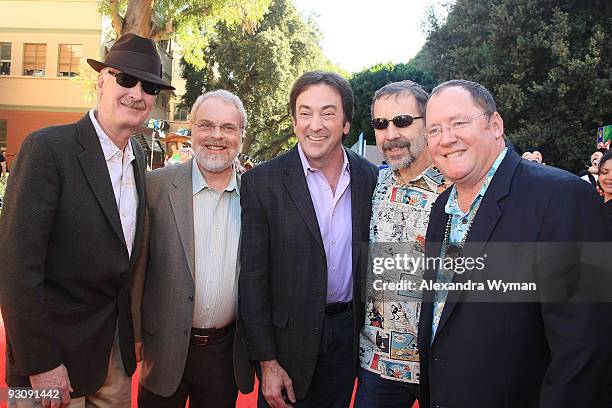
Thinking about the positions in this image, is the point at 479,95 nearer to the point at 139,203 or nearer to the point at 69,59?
the point at 139,203

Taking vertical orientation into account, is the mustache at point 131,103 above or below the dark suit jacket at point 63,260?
above

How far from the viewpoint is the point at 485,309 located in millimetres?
1967

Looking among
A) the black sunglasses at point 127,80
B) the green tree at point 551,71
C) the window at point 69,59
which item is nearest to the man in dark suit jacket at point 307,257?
the black sunglasses at point 127,80

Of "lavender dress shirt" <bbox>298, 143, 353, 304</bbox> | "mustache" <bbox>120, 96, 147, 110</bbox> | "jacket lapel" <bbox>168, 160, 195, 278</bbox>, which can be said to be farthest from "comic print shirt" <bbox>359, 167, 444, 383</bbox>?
"mustache" <bbox>120, 96, 147, 110</bbox>

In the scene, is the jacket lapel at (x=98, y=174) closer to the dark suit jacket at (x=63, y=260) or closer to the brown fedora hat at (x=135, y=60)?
the dark suit jacket at (x=63, y=260)

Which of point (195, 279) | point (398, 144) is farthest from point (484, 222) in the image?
point (195, 279)

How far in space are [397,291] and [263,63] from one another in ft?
91.0

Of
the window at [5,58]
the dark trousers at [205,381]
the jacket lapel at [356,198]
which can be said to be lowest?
the dark trousers at [205,381]

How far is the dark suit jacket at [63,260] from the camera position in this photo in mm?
2301

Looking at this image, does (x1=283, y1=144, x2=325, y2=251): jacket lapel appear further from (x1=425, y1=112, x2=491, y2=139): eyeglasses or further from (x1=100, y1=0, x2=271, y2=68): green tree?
(x1=100, y1=0, x2=271, y2=68): green tree

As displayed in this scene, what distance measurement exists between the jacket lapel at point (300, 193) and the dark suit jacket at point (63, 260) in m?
0.87

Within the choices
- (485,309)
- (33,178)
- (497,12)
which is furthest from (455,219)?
(497,12)

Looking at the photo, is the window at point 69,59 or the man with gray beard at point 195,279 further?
the window at point 69,59

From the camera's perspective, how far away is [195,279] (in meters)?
2.99
